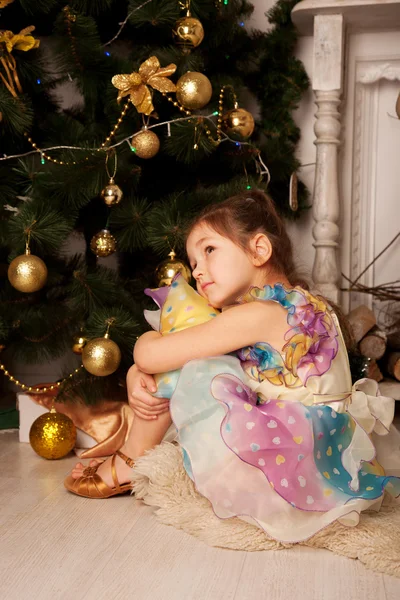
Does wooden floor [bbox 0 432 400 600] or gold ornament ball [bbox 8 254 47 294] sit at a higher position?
gold ornament ball [bbox 8 254 47 294]

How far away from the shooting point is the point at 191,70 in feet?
5.72

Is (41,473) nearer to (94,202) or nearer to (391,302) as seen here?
(94,202)

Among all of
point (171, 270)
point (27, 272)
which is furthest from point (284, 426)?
point (27, 272)

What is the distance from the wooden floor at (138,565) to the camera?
1.05 metres

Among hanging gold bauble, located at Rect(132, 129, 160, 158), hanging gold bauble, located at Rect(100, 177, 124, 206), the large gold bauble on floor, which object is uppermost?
the large gold bauble on floor

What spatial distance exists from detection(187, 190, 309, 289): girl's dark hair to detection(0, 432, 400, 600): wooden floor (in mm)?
539

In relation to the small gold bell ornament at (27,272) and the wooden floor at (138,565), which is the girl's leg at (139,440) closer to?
the wooden floor at (138,565)

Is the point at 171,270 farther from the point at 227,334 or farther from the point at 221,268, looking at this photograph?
the point at 227,334

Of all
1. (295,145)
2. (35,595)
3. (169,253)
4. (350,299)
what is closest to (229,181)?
(169,253)

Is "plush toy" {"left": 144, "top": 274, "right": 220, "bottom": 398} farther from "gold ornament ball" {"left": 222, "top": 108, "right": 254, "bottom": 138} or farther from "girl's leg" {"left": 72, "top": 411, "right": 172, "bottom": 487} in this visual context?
"gold ornament ball" {"left": 222, "top": 108, "right": 254, "bottom": 138}

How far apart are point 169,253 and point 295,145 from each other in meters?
0.70

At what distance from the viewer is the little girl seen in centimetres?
124

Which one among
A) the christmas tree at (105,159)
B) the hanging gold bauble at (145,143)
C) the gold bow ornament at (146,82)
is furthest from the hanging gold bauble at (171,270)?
the gold bow ornament at (146,82)

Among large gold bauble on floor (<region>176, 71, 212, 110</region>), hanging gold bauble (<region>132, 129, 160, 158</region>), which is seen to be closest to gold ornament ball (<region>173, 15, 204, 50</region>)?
large gold bauble on floor (<region>176, 71, 212, 110</region>)
